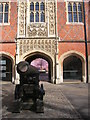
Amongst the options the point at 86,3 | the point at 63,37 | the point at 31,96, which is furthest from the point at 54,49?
the point at 31,96

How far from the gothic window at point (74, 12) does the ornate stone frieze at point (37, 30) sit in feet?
9.14

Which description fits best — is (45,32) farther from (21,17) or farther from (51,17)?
(21,17)

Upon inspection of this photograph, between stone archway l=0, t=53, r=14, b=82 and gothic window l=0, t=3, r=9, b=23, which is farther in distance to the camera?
stone archway l=0, t=53, r=14, b=82

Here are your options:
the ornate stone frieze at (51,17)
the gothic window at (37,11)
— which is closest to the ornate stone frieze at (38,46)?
the ornate stone frieze at (51,17)

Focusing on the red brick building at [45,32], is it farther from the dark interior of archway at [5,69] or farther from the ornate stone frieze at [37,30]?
the dark interior of archway at [5,69]

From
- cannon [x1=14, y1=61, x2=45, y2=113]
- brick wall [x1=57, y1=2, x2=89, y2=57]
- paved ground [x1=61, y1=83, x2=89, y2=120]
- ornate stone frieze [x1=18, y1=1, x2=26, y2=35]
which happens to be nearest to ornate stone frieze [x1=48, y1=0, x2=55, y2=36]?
brick wall [x1=57, y1=2, x2=89, y2=57]

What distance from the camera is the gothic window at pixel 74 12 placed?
11484mm

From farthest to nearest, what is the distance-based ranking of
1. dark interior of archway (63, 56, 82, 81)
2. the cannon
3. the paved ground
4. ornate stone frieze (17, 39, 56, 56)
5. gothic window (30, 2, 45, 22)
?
dark interior of archway (63, 56, 82, 81), gothic window (30, 2, 45, 22), ornate stone frieze (17, 39, 56, 56), the cannon, the paved ground

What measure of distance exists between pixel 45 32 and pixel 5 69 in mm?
6891

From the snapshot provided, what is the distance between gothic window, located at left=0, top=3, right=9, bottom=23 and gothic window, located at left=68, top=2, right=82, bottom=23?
615cm

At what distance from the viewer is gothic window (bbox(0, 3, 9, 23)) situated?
37.5 ft

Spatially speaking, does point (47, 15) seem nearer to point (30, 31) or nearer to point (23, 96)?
point (30, 31)

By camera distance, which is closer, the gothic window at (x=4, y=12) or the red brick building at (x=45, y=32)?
the red brick building at (x=45, y=32)

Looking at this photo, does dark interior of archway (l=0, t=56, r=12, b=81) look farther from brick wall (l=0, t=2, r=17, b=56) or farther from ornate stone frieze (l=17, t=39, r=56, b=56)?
ornate stone frieze (l=17, t=39, r=56, b=56)
